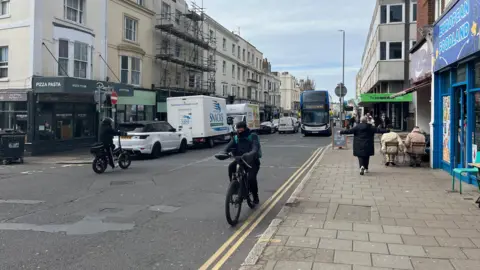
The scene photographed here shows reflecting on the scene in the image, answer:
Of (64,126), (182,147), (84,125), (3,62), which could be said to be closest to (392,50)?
(182,147)

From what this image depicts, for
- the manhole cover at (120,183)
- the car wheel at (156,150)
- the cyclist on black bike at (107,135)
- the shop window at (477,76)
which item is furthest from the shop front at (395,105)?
the manhole cover at (120,183)

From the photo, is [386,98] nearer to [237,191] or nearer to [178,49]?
[178,49]

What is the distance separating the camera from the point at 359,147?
11430mm

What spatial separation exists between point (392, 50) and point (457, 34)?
23.8 metres

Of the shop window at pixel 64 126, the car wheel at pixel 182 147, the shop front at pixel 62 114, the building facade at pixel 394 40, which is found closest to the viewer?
the shop front at pixel 62 114

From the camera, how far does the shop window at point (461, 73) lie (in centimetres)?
962

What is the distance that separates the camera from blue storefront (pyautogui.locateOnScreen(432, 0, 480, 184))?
8.86 metres

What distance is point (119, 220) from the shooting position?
6664mm

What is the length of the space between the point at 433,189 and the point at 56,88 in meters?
17.0

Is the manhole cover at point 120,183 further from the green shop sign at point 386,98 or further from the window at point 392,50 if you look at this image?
the window at point 392,50

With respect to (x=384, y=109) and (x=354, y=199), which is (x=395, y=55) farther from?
(x=354, y=199)

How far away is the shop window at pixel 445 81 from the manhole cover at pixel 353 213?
19.6ft

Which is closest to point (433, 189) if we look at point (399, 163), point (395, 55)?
point (399, 163)

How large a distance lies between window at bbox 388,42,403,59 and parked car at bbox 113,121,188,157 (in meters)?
21.0
